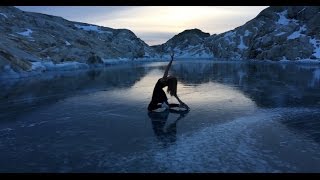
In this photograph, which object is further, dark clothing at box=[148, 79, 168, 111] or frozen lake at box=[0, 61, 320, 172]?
dark clothing at box=[148, 79, 168, 111]

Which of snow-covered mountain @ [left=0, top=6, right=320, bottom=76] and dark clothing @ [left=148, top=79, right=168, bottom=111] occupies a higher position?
snow-covered mountain @ [left=0, top=6, right=320, bottom=76]

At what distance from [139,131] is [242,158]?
4.15 metres

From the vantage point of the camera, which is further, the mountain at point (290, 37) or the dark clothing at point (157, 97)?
the mountain at point (290, 37)

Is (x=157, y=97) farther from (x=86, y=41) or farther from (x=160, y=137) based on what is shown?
(x=86, y=41)

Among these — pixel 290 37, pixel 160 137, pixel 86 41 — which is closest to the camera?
pixel 160 137

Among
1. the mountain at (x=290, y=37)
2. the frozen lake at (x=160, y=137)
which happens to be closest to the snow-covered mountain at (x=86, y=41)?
the mountain at (x=290, y=37)

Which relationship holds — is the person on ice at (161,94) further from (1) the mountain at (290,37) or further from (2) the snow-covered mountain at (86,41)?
(1) the mountain at (290,37)

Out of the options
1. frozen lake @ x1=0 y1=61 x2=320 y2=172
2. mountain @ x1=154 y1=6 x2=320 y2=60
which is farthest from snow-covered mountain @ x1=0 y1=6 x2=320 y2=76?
frozen lake @ x1=0 y1=61 x2=320 y2=172

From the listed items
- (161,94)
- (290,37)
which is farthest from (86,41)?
(161,94)

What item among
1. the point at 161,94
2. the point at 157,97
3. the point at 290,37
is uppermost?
the point at 290,37

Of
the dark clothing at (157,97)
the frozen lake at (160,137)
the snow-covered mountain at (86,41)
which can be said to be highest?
the snow-covered mountain at (86,41)

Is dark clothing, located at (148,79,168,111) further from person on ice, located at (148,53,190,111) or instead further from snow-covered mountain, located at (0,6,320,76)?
snow-covered mountain, located at (0,6,320,76)

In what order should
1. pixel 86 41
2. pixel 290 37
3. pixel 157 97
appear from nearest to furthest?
pixel 157 97
pixel 290 37
pixel 86 41

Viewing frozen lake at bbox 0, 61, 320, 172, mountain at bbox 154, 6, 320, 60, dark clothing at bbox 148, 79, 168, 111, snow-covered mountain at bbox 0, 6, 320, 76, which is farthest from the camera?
mountain at bbox 154, 6, 320, 60
